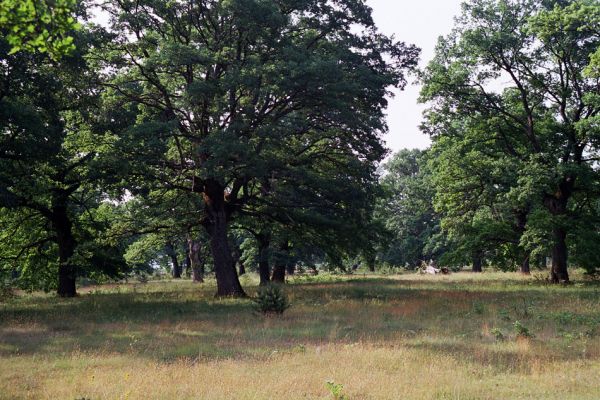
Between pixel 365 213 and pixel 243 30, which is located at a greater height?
pixel 243 30

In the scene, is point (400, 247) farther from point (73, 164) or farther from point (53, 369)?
point (53, 369)

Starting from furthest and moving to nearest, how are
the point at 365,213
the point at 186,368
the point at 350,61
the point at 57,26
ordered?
the point at 365,213, the point at 350,61, the point at 186,368, the point at 57,26

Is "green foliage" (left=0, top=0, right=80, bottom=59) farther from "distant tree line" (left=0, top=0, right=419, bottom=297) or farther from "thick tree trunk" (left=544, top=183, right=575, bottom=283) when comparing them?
"thick tree trunk" (left=544, top=183, right=575, bottom=283)

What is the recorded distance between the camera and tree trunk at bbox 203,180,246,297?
81.6 feet

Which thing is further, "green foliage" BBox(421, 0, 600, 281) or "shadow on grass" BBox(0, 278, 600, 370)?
"green foliage" BBox(421, 0, 600, 281)

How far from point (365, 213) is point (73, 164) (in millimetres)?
14436

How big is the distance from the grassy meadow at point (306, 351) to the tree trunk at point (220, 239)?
3895mm

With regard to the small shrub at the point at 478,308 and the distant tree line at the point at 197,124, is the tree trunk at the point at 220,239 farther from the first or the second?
the small shrub at the point at 478,308

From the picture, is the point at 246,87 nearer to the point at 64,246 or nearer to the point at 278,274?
the point at 64,246

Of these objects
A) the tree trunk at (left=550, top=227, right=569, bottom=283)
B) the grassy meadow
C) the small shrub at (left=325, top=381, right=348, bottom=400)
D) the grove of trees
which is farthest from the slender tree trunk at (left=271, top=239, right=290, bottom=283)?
the small shrub at (left=325, top=381, right=348, bottom=400)

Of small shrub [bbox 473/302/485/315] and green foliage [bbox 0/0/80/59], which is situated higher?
green foliage [bbox 0/0/80/59]

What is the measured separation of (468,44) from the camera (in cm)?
3025

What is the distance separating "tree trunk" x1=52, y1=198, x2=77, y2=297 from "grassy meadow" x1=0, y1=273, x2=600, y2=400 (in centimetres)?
724

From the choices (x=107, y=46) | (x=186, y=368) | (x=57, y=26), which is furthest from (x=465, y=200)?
(x=57, y=26)
